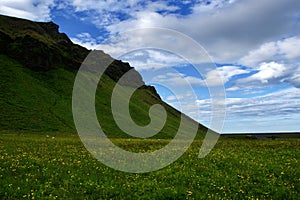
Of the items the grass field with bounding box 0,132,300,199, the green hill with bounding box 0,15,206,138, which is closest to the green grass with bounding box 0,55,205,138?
the green hill with bounding box 0,15,206,138

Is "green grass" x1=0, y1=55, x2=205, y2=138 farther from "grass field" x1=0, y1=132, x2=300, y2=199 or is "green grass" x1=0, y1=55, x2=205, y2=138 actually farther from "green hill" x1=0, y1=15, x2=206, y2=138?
"grass field" x1=0, y1=132, x2=300, y2=199

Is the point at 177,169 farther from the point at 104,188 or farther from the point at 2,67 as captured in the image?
the point at 2,67

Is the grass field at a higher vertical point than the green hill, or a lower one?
lower

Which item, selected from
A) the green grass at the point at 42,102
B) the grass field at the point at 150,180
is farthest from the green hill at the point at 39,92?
the grass field at the point at 150,180

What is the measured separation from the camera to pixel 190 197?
1505cm

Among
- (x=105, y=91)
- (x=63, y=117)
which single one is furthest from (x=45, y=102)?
(x=105, y=91)

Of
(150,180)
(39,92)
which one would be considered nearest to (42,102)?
(39,92)

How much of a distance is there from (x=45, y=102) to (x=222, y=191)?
9745 cm

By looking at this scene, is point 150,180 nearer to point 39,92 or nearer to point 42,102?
point 42,102

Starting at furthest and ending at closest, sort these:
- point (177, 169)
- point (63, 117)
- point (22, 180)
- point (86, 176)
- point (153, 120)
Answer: point (153, 120)
point (63, 117)
point (177, 169)
point (86, 176)
point (22, 180)

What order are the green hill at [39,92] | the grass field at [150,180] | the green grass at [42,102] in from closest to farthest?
the grass field at [150,180] < the green grass at [42,102] < the green hill at [39,92]

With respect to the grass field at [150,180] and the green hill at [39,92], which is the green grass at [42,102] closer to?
the green hill at [39,92]

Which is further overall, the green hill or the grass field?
the green hill

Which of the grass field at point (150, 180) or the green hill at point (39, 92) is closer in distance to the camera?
the grass field at point (150, 180)
